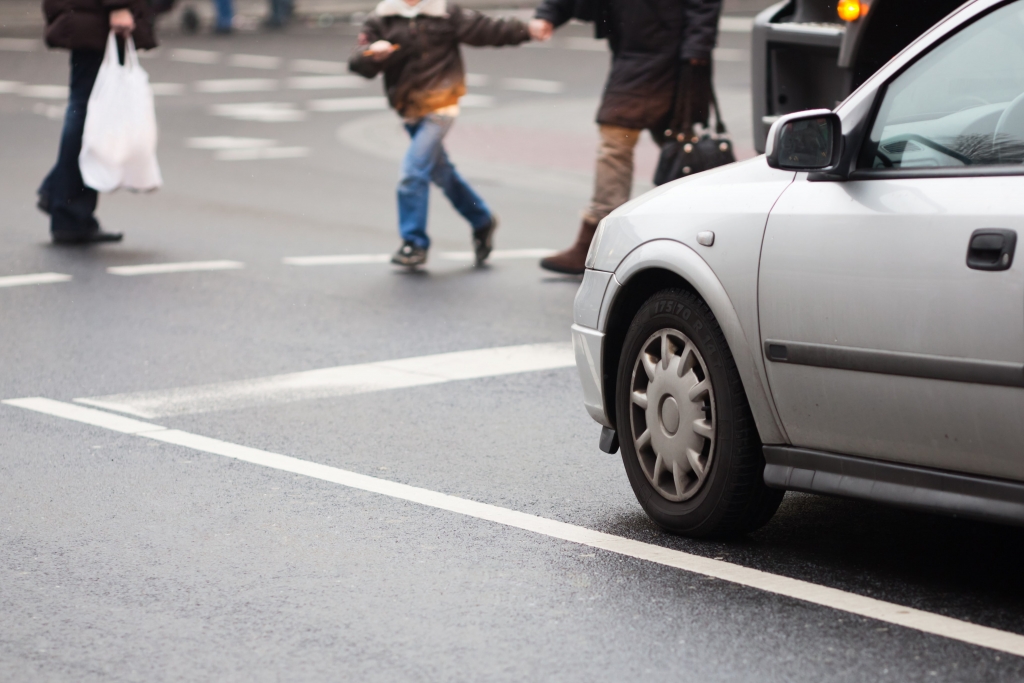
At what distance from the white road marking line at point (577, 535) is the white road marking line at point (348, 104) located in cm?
1434

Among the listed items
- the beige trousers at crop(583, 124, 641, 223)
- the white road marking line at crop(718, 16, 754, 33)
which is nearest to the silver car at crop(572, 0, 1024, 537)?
the beige trousers at crop(583, 124, 641, 223)

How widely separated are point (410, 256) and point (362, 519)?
5402mm

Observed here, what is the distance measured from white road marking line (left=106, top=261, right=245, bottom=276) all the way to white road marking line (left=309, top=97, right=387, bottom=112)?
1045 centimetres

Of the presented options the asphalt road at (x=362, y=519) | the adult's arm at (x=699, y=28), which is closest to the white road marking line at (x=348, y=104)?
the asphalt road at (x=362, y=519)

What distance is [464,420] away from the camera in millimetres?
6770

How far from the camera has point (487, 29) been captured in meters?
10.6

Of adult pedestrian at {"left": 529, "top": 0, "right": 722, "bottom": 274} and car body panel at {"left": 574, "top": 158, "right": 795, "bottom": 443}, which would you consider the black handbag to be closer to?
adult pedestrian at {"left": 529, "top": 0, "right": 722, "bottom": 274}

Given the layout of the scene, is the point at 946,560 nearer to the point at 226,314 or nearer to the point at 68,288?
the point at 226,314

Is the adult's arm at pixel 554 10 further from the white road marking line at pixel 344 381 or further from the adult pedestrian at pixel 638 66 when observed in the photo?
the white road marking line at pixel 344 381

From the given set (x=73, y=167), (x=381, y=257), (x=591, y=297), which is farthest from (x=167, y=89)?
(x=591, y=297)

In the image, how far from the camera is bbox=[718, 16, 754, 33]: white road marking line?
104 ft

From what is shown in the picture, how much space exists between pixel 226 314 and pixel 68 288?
4.01ft

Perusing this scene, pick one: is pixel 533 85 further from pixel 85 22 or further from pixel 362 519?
pixel 362 519

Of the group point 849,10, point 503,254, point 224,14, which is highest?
point 849,10
